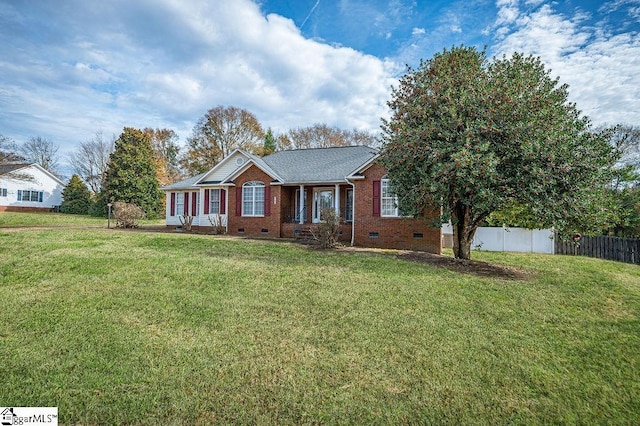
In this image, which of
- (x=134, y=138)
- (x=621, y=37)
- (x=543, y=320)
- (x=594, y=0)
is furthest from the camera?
(x=134, y=138)

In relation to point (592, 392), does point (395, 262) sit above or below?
above

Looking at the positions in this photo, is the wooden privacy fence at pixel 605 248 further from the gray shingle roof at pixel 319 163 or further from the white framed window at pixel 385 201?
the gray shingle roof at pixel 319 163

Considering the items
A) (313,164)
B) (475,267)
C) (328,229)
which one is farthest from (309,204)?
(475,267)

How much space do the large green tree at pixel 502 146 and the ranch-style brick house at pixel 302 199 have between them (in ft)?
11.7

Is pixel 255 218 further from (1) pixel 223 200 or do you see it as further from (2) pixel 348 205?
(2) pixel 348 205

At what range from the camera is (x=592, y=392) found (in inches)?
180

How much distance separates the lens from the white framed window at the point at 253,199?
18.8 metres

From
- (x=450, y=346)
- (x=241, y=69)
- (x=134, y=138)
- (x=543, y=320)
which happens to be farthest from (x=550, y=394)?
(x=134, y=138)

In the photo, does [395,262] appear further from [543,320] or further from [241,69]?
[241,69]

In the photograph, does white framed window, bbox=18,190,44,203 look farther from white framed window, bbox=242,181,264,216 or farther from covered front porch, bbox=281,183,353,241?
covered front porch, bbox=281,183,353,241

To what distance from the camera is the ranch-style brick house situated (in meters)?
15.1

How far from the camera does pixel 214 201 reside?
21094mm

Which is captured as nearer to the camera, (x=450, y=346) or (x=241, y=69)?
(x=450, y=346)

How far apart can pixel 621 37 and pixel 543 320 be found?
11.6 meters
